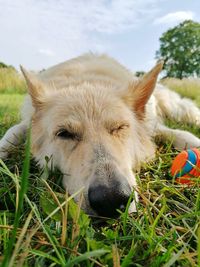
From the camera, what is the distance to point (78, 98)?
2.86m

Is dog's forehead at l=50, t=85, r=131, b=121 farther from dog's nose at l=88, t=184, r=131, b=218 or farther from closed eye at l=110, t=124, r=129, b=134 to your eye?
dog's nose at l=88, t=184, r=131, b=218

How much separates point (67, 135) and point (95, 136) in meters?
0.27

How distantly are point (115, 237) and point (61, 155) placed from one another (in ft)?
3.77

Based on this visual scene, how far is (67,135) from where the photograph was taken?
8.39 feet

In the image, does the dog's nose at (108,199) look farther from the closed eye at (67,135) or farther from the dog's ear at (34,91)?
the dog's ear at (34,91)

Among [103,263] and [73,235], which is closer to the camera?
[103,263]

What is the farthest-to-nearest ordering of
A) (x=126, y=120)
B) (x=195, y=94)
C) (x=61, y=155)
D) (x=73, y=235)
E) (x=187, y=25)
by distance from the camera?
(x=187, y=25), (x=195, y=94), (x=126, y=120), (x=61, y=155), (x=73, y=235)

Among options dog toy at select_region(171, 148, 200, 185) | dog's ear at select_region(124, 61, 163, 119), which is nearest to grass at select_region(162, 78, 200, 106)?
dog's ear at select_region(124, 61, 163, 119)

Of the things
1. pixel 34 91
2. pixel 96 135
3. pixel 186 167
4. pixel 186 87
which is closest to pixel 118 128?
pixel 96 135

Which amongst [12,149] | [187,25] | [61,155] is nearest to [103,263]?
[61,155]

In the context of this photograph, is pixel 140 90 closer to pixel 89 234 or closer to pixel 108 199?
pixel 108 199

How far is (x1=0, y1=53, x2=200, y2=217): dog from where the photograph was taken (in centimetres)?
182

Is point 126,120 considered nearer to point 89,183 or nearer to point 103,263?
point 89,183

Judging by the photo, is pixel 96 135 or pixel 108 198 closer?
pixel 108 198
